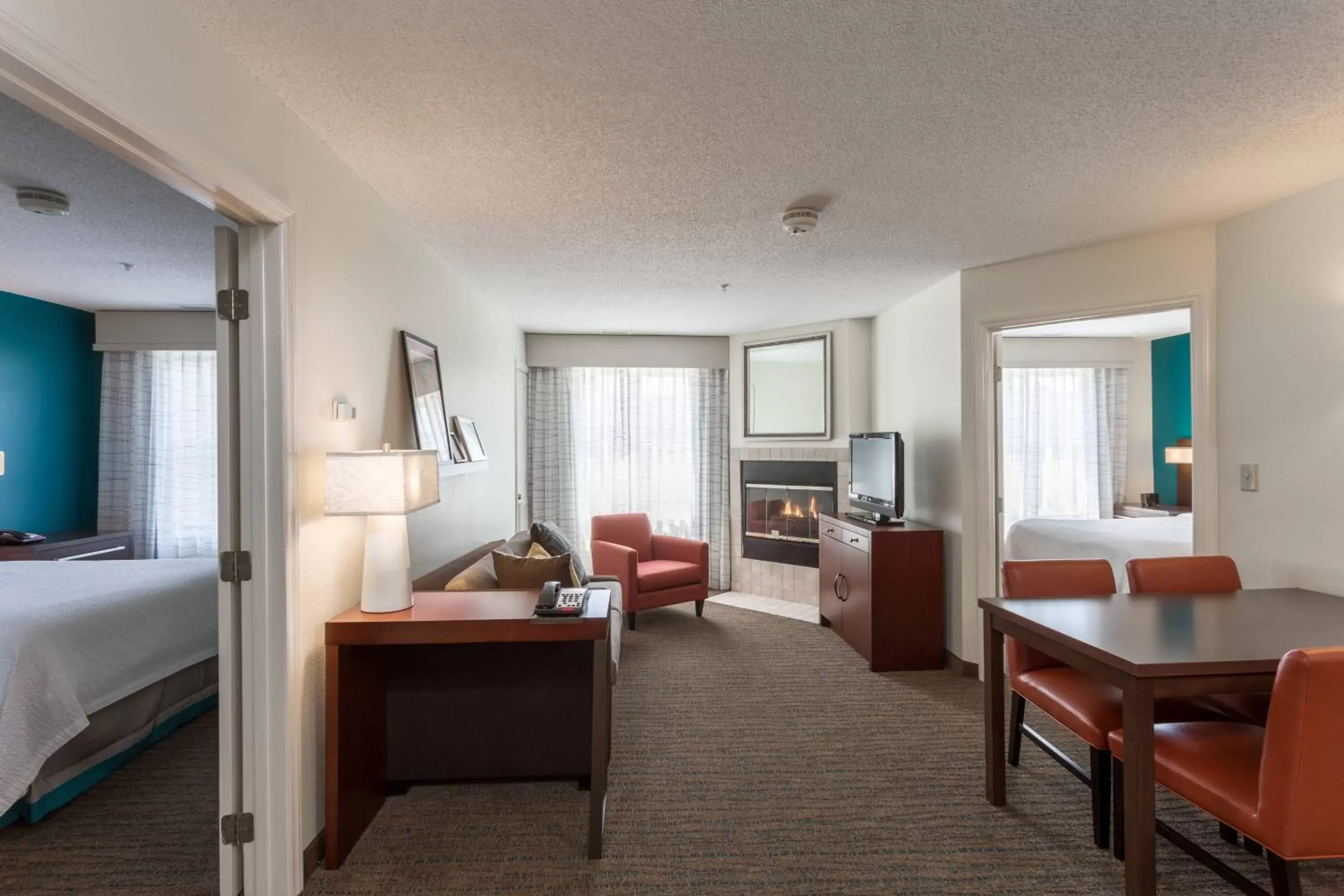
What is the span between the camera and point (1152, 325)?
594 cm

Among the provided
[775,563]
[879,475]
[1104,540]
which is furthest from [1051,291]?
[775,563]

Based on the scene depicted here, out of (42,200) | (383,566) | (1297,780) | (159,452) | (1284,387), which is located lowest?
(1297,780)

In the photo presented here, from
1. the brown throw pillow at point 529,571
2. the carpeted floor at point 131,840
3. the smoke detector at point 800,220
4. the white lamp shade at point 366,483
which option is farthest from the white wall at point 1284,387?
the carpeted floor at point 131,840

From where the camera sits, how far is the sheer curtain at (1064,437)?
6.66 metres

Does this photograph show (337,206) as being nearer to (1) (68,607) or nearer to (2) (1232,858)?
(1) (68,607)

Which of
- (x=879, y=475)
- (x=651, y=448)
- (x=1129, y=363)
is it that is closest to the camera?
(x=879, y=475)

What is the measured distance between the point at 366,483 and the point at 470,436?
1.87 metres

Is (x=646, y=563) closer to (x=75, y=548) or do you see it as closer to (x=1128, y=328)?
(x=75, y=548)

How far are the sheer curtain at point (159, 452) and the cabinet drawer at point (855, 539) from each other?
4569 mm

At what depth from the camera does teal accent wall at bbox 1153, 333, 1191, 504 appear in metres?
6.35

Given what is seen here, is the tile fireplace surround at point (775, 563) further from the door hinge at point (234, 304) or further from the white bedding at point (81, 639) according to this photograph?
the door hinge at point (234, 304)

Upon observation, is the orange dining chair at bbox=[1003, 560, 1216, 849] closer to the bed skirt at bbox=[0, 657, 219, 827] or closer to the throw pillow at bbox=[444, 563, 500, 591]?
the throw pillow at bbox=[444, 563, 500, 591]

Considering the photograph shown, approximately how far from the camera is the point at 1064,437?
671 centimetres

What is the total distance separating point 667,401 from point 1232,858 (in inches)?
189
